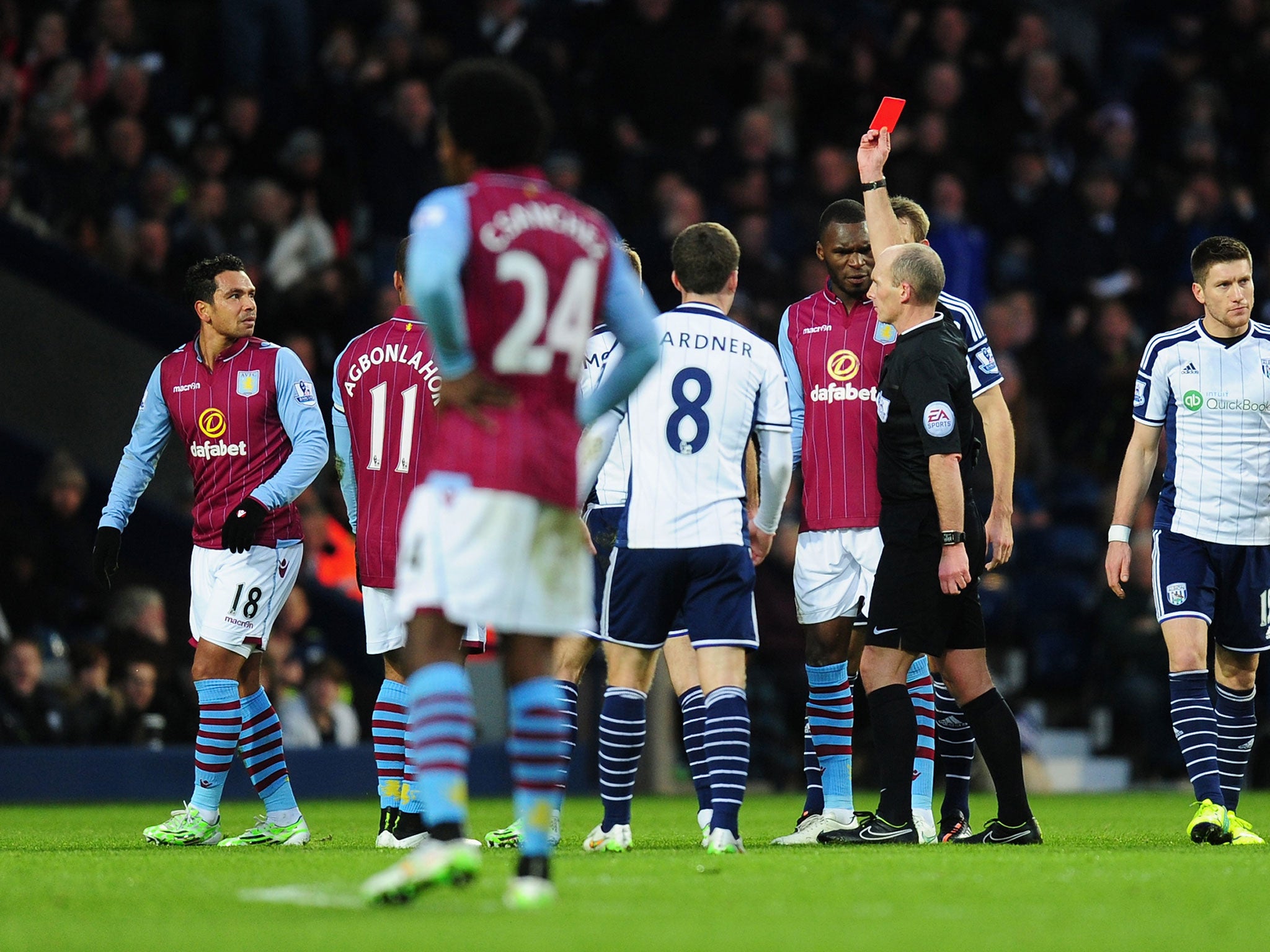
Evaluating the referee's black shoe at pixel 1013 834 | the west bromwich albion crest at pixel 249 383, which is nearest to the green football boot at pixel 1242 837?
the referee's black shoe at pixel 1013 834

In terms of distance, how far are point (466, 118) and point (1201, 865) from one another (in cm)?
355

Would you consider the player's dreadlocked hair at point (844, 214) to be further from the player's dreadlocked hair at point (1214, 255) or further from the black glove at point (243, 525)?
the black glove at point (243, 525)

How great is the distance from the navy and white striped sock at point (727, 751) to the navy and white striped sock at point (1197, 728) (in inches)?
82.9

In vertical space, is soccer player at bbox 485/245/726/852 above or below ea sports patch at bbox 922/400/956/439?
below

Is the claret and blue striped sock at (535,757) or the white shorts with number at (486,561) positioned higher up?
the white shorts with number at (486,561)

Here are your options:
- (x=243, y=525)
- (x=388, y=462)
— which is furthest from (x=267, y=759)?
(x=388, y=462)

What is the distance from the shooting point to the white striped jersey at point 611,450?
7852 mm

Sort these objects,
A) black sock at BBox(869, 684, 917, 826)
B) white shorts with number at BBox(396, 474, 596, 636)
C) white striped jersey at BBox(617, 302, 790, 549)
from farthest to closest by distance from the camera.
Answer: black sock at BBox(869, 684, 917, 826) < white striped jersey at BBox(617, 302, 790, 549) < white shorts with number at BBox(396, 474, 596, 636)

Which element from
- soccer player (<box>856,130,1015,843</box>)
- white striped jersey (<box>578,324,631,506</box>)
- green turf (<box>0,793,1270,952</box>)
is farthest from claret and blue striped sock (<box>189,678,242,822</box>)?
soccer player (<box>856,130,1015,843</box>)

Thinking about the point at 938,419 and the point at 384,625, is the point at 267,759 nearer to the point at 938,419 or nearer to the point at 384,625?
the point at 384,625

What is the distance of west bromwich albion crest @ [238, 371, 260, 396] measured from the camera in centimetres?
830

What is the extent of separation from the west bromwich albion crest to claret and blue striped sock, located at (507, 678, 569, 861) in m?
3.58

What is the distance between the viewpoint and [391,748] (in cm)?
805

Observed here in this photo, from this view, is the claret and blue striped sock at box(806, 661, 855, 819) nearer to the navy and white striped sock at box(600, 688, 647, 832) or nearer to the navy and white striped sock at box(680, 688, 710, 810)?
the navy and white striped sock at box(680, 688, 710, 810)
